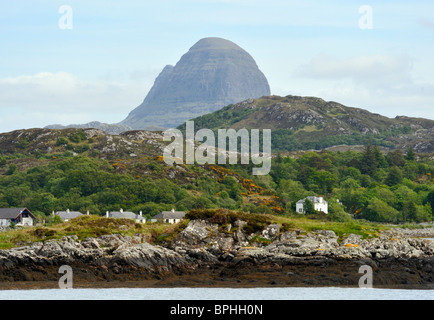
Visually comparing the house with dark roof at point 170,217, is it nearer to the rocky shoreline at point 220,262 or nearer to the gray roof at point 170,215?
the gray roof at point 170,215

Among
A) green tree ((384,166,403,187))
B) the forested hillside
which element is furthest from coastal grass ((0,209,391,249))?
green tree ((384,166,403,187))

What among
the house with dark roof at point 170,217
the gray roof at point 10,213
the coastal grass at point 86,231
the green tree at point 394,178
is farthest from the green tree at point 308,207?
the green tree at point 394,178

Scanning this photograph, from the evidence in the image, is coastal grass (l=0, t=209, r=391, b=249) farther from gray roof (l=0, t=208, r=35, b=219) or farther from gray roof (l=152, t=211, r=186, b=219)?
gray roof (l=0, t=208, r=35, b=219)

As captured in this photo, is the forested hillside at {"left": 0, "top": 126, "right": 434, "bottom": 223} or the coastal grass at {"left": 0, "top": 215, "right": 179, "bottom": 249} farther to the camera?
the forested hillside at {"left": 0, "top": 126, "right": 434, "bottom": 223}

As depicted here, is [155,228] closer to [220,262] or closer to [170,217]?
[220,262]

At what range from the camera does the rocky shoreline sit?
135 ft

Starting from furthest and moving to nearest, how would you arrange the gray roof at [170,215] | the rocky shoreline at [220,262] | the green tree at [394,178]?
1. the green tree at [394,178]
2. the gray roof at [170,215]
3. the rocky shoreline at [220,262]

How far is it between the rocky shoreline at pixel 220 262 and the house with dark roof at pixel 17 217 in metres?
36.2

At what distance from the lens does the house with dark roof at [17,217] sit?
263ft

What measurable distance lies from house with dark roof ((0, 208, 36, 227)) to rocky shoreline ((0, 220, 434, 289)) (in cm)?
3615

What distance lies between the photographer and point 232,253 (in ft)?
154
